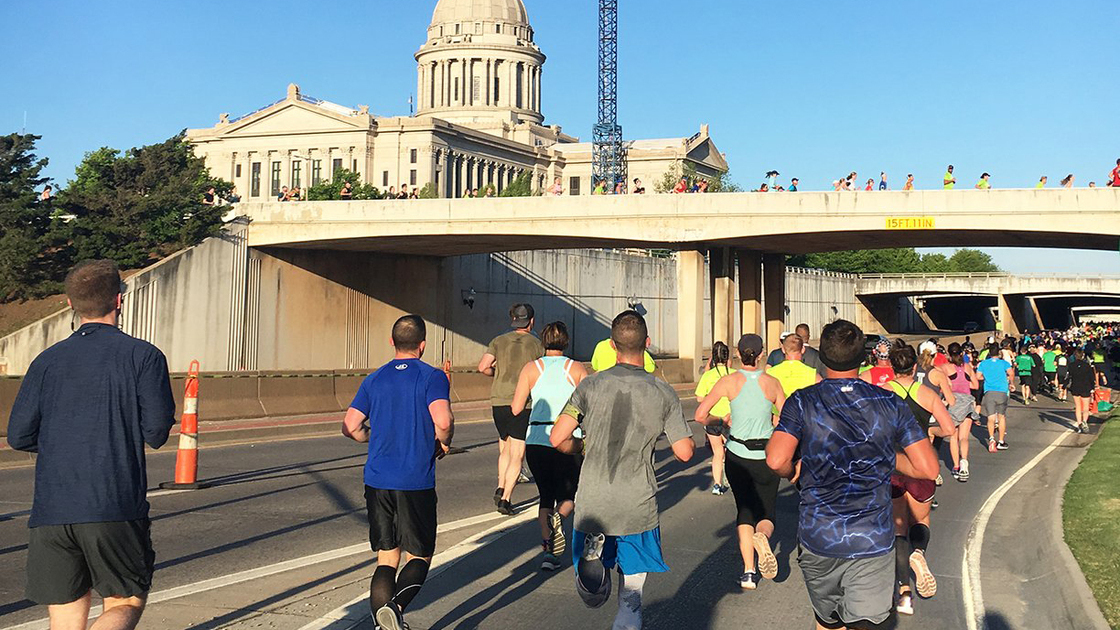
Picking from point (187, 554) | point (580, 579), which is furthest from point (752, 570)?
point (187, 554)

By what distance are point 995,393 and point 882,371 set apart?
11.6m

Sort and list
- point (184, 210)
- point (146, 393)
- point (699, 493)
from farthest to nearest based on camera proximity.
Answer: point (184, 210) → point (699, 493) → point (146, 393)

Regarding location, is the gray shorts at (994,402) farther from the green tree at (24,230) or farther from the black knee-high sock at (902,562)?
the green tree at (24,230)

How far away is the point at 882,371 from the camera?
9641mm

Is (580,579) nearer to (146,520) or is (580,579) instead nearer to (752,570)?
(146,520)

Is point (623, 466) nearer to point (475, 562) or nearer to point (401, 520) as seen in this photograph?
point (401, 520)

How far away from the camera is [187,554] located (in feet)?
30.3

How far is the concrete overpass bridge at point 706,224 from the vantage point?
35781 millimetres

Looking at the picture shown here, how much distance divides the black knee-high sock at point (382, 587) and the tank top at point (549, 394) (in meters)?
2.56

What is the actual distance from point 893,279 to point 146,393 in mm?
93434

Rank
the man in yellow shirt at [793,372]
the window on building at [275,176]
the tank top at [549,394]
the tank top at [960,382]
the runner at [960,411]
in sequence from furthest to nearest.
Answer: the window on building at [275,176] → the tank top at [960,382] → the runner at [960,411] → the man in yellow shirt at [793,372] → the tank top at [549,394]

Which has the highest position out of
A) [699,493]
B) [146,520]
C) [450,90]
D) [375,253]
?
[450,90]

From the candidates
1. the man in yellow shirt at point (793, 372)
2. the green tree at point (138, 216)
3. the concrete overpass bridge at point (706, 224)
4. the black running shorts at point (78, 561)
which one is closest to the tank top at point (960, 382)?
the man in yellow shirt at point (793, 372)

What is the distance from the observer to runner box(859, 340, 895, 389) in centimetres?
941
